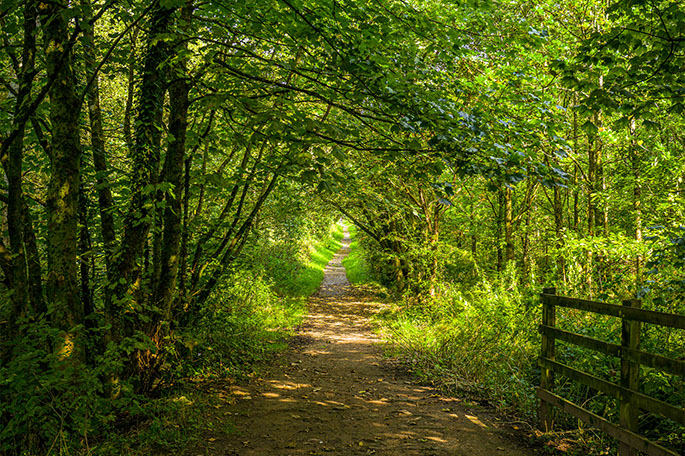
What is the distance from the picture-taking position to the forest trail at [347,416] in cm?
461

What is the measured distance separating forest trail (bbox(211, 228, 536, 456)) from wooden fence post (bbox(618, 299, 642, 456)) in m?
1.07

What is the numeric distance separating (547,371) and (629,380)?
3.86 feet

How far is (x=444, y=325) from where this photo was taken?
9.27 meters

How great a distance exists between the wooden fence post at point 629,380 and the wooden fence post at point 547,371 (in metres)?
0.93

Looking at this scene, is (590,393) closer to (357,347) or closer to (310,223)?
(357,347)

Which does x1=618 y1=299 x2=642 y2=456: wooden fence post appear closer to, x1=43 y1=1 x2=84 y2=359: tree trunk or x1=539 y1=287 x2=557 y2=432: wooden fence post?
x1=539 y1=287 x2=557 y2=432: wooden fence post

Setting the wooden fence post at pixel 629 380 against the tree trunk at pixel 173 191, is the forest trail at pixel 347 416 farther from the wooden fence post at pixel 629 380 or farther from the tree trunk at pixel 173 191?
the tree trunk at pixel 173 191

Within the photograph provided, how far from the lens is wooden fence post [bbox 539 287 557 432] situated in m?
4.79

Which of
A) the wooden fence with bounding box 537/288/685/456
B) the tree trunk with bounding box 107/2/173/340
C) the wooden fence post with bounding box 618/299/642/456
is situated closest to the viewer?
the wooden fence with bounding box 537/288/685/456

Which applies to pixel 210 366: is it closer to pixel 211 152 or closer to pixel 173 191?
pixel 173 191

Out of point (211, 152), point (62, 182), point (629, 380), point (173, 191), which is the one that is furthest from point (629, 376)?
point (211, 152)

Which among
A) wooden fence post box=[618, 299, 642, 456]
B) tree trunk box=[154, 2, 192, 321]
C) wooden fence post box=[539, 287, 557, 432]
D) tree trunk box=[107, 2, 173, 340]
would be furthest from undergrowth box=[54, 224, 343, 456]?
wooden fence post box=[618, 299, 642, 456]

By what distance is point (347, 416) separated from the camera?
5617 mm

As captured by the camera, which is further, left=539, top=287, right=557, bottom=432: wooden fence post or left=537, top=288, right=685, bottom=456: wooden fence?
left=539, top=287, right=557, bottom=432: wooden fence post
